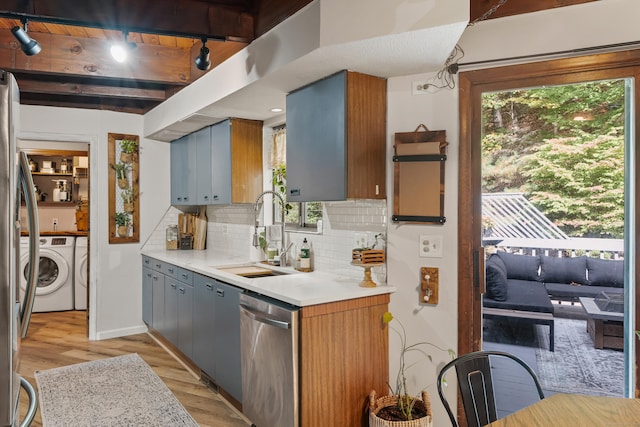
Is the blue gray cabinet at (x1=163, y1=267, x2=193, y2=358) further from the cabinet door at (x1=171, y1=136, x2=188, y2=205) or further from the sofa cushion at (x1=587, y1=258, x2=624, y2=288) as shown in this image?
the sofa cushion at (x1=587, y1=258, x2=624, y2=288)

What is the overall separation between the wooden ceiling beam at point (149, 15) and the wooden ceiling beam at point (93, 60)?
124cm

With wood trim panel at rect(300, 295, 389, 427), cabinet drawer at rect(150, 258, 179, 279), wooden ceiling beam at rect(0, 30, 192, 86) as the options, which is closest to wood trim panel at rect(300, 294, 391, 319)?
wood trim panel at rect(300, 295, 389, 427)

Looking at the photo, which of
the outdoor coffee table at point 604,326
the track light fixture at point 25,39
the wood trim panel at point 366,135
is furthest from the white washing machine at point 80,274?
the outdoor coffee table at point 604,326

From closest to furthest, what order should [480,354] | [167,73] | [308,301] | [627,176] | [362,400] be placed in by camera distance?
[480,354] → [627,176] → [308,301] → [362,400] → [167,73]

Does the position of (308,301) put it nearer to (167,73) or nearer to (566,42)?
(566,42)

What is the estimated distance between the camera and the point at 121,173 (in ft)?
16.9

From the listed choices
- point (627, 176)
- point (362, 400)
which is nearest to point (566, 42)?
point (627, 176)

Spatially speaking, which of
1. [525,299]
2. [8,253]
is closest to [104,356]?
[8,253]

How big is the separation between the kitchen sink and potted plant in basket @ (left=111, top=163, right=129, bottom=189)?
6.78 ft

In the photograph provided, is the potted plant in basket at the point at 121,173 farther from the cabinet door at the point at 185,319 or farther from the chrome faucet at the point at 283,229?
the chrome faucet at the point at 283,229

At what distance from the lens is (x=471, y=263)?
258 centimetres

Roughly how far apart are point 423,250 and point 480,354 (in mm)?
962

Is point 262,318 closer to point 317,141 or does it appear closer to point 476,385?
point 317,141

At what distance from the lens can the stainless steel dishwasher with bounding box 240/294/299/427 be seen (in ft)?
8.07
